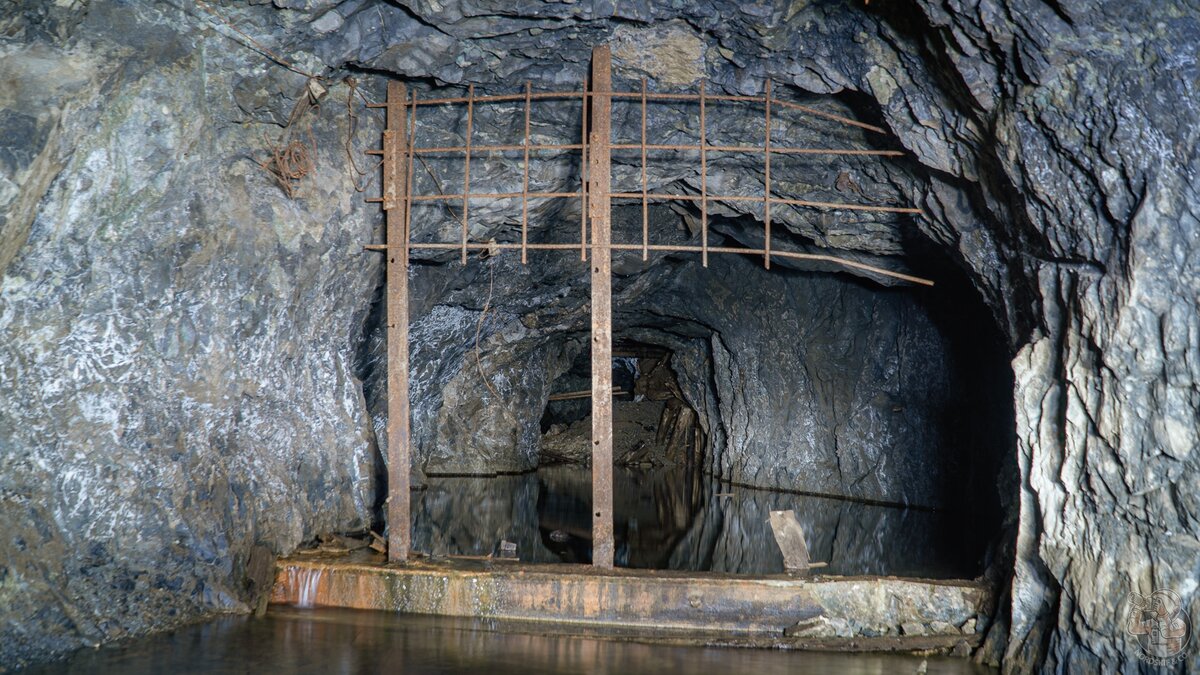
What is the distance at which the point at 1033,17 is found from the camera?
547cm

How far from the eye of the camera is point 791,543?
6.68 metres

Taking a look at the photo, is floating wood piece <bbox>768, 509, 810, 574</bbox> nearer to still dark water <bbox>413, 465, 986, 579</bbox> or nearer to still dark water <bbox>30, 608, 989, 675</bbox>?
still dark water <bbox>30, 608, 989, 675</bbox>

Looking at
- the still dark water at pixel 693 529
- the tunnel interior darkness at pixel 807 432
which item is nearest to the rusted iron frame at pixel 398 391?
the still dark water at pixel 693 529

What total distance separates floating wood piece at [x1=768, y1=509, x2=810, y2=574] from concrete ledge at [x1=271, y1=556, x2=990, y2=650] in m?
0.34

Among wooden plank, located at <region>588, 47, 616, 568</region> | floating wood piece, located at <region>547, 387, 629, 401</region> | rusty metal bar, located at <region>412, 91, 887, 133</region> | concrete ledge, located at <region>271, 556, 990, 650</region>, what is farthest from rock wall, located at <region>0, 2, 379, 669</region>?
floating wood piece, located at <region>547, 387, 629, 401</region>

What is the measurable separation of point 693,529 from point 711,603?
5268 millimetres

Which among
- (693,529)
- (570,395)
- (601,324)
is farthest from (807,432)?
(601,324)

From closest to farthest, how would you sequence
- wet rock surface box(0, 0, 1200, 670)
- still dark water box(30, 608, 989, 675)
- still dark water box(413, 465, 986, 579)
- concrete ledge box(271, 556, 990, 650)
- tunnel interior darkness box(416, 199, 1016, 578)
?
wet rock surface box(0, 0, 1200, 670) < still dark water box(30, 608, 989, 675) < concrete ledge box(271, 556, 990, 650) < still dark water box(413, 465, 986, 579) < tunnel interior darkness box(416, 199, 1016, 578)

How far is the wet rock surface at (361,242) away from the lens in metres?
5.22

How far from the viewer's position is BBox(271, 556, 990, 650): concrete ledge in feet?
20.4

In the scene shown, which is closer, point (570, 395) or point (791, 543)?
point (791, 543)

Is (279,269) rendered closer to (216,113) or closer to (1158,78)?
(216,113)

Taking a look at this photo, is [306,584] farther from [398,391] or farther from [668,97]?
[668,97]

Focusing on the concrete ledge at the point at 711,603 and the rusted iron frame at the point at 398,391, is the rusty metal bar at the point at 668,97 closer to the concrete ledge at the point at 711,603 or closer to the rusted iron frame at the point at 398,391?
the rusted iron frame at the point at 398,391
